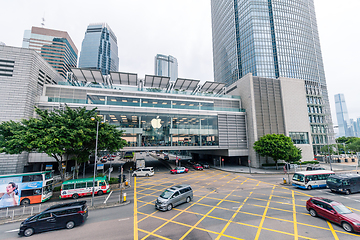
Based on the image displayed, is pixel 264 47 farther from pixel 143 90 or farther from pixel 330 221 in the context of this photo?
pixel 330 221

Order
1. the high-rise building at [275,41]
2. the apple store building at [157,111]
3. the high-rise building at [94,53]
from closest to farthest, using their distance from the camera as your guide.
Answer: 1. the apple store building at [157,111]
2. the high-rise building at [275,41]
3. the high-rise building at [94,53]

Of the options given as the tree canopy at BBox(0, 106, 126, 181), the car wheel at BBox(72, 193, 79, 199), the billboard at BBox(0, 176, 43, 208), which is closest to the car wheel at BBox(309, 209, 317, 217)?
the tree canopy at BBox(0, 106, 126, 181)

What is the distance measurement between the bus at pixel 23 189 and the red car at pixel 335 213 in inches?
1025

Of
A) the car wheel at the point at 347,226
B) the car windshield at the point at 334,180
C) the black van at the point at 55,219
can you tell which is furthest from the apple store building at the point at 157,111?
the car wheel at the point at 347,226

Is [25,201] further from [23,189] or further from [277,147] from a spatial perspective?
[277,147]

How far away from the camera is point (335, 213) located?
429 inches

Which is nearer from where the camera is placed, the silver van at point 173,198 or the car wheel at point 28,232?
the car wheel at point 28,232

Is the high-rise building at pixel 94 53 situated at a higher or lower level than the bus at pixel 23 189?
higher

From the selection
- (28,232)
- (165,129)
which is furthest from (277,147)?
(28,232)

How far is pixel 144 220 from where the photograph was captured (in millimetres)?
12344

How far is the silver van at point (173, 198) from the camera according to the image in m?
13.9

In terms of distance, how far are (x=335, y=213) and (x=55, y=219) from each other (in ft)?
65.0

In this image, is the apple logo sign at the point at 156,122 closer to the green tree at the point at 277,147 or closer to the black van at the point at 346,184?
the green tree at the point at 277,147

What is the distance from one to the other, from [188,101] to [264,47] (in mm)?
72473
